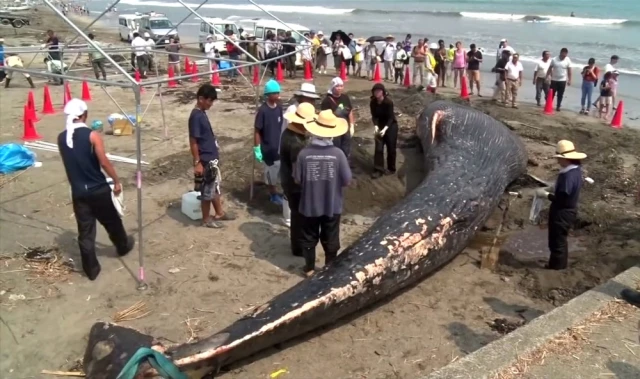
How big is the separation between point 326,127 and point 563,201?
3.14m

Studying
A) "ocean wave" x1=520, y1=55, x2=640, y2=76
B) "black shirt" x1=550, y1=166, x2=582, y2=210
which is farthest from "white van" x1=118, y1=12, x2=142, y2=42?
"black shirt" x1=550, y1=166, x2=582, y2=210

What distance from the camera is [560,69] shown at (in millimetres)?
16125

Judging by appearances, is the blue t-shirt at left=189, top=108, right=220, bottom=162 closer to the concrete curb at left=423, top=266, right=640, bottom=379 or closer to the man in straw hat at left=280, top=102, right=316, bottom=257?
the man in straw hat at left=280, top=102, right=316, bottom=257

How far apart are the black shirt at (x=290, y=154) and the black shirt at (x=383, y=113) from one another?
3057 mm

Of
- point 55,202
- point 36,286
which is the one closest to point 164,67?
point 55,202

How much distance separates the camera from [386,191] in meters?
9.55

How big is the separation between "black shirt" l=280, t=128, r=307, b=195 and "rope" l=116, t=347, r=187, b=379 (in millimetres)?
3087

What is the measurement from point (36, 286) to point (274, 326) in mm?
3246

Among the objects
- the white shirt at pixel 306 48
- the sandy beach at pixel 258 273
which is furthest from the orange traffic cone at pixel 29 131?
the white shirt at pixel 306 48

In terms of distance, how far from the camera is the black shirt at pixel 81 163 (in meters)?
6.24

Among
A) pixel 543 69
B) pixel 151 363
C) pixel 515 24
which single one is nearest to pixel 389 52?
pixel 543 69

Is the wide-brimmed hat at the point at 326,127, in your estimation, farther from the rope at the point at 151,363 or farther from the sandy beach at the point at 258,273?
the rope at the point at 151,363

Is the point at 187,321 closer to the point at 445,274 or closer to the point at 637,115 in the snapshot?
the point at 445,274

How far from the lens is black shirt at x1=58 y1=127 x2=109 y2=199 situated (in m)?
6.24
